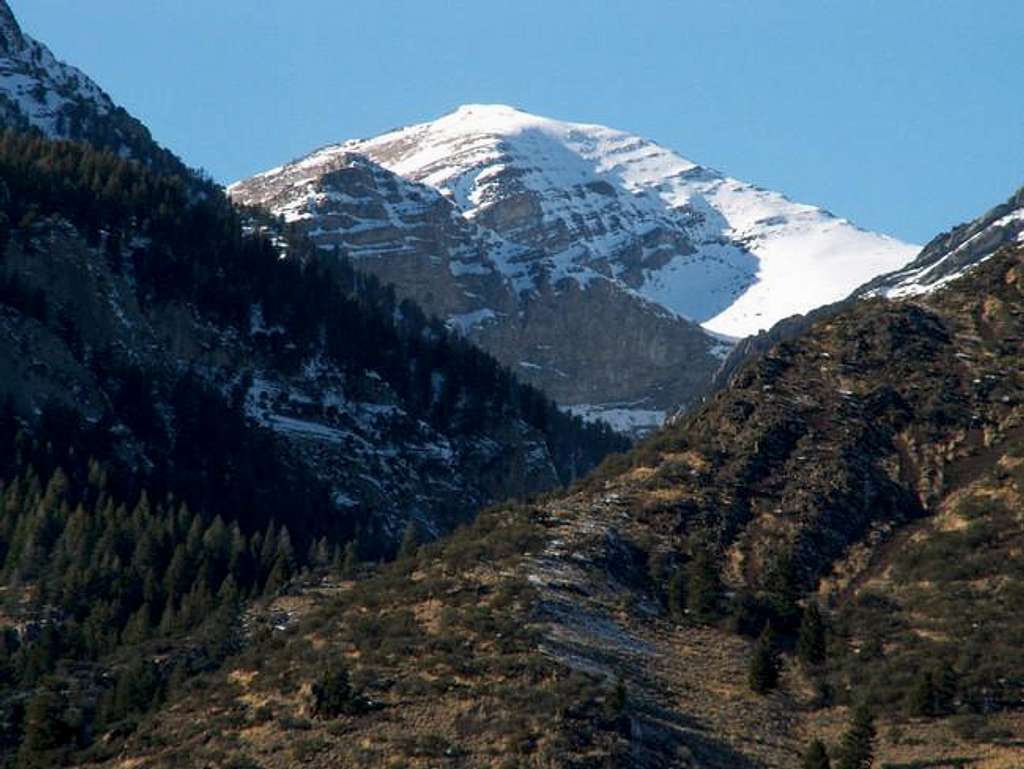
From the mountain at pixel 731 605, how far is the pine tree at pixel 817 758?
81.8 inches

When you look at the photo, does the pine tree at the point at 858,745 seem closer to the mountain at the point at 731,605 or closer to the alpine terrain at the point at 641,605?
the alpine terrain at the point at 641,605

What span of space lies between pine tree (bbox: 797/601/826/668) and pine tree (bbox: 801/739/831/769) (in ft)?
52.2

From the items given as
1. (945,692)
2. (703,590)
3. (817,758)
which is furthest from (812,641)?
(817,758)

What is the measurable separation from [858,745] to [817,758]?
3.08m

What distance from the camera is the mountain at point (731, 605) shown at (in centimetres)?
8719

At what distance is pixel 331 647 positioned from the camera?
98500 millimetres

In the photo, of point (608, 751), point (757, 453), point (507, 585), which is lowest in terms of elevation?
point (608, 751)

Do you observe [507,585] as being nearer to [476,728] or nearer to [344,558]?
[476,728]

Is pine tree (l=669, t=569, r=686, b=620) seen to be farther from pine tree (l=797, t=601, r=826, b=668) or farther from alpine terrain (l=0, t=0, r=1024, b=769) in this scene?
pine tree (l=797, t=601, r=826, b=668)

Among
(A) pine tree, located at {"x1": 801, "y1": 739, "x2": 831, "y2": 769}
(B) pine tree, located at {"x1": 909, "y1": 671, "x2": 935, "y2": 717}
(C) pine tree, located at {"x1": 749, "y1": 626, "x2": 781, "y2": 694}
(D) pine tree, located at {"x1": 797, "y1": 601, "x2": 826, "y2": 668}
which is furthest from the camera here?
(D) pine tree, located at {"x1": 797, "y1": 601, "x2": 826, "y2": 668}

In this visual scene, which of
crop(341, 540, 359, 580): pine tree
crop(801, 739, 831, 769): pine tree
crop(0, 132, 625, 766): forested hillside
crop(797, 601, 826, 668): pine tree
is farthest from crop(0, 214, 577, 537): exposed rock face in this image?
crop(801, 739, 831, 769): pine tree

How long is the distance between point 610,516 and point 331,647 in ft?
74.5

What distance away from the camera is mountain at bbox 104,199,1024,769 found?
3433 inches

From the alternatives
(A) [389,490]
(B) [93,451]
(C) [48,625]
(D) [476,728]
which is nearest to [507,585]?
(D) [476,728]
